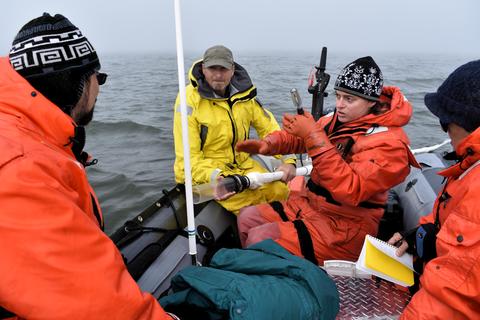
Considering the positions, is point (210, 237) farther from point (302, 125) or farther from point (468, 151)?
point (468, 151)

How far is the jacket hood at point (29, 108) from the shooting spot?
1.18 meters

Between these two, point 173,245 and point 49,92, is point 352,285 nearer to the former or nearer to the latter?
point 173,245

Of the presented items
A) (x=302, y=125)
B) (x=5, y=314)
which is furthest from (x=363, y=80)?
(x=5, y=314)

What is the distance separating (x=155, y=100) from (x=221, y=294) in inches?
456

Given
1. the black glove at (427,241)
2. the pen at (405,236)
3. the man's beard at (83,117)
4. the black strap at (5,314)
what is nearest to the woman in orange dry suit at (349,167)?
the pen at (405,236)

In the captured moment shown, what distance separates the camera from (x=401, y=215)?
10.5 feet

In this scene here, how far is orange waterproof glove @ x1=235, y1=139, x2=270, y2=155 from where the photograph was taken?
302cm

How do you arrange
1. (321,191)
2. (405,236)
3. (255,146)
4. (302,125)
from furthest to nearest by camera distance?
(255,146) < (321,191) < (302,125) < (405,236)

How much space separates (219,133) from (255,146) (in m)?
0.44

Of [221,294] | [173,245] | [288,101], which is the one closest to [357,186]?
[221,294]

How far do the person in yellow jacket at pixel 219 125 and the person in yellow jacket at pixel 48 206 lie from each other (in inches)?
70.8

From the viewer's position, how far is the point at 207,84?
3322 millimetres

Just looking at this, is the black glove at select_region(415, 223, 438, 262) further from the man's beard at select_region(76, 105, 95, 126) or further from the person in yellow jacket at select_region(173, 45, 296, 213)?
the man's beard at select_region(76, 105, 95, 126)

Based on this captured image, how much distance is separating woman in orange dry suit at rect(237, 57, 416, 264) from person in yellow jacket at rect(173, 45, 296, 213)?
70cm
